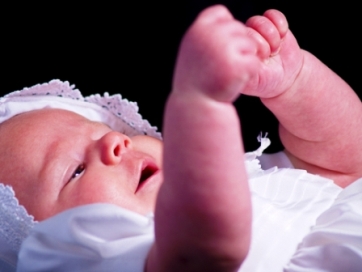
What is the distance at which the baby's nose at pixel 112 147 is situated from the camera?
0.84 metres

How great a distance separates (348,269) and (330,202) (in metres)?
0.17

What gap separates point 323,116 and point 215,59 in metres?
0.60

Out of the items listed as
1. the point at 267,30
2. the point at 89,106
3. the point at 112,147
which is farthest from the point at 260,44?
the point at 89,106

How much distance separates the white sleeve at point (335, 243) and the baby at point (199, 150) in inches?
0.7

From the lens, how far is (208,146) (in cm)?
50

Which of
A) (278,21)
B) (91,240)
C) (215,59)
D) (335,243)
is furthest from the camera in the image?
(278,21)

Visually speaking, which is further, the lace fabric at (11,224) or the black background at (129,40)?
the black background at (129,40)

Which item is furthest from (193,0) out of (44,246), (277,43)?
(44,246)

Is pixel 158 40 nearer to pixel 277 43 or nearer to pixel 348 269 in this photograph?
pixel 277 43

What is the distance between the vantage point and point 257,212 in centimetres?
86

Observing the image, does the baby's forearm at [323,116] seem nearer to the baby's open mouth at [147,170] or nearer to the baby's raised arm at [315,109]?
the baby's raised arm at [315,109]

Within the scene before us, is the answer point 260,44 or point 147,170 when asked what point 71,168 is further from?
point 260,44

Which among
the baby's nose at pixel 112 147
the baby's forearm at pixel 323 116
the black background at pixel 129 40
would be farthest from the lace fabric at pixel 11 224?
the baby's forearm at pixel 323 116

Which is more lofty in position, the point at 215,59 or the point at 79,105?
the point at 215,59
